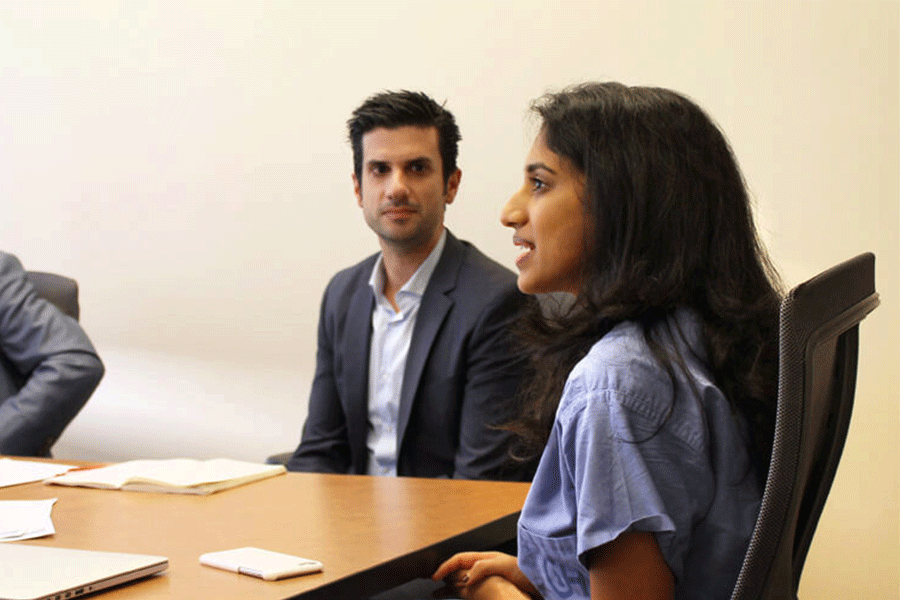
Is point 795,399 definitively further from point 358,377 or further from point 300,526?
point 358,377

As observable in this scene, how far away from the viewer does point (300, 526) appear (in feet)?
4.88

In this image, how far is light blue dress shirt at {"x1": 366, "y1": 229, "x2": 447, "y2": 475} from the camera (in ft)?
8.39

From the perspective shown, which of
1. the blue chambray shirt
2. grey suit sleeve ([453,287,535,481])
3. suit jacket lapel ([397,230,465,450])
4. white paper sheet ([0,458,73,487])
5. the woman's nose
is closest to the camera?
the blue chambray shirt

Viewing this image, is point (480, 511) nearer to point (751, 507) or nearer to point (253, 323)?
point (751, 507)

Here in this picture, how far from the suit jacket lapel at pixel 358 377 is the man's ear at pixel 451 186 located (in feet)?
1.27

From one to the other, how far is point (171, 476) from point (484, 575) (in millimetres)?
726

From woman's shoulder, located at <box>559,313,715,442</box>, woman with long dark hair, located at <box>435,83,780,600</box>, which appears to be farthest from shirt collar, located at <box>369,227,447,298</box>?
woman's shoulder, located at <box>559,313,715,442</box>

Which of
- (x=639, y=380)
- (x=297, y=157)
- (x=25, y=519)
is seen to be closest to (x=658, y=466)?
(x=639, y=380)

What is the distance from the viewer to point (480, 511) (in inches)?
62.9

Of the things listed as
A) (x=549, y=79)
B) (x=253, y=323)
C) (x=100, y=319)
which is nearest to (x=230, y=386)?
(x=253, y=323)

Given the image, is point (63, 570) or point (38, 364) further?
point (38, 364)

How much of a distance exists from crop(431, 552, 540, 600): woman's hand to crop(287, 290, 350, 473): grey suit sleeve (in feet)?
3.93

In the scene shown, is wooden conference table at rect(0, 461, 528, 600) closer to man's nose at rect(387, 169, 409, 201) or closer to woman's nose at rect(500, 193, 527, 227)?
woman's nose at rect(500, 193, 527, 227)

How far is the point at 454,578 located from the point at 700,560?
47cm
